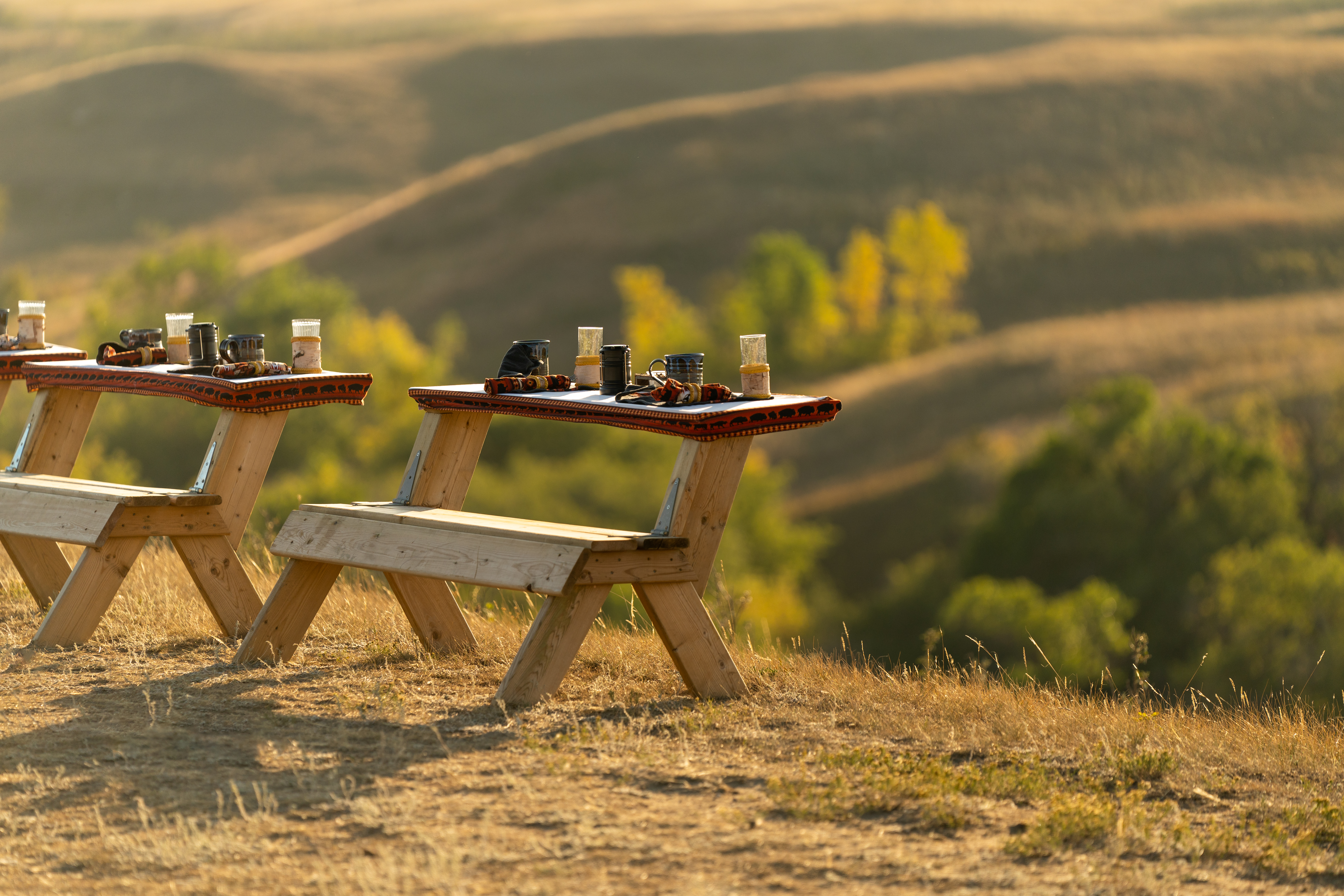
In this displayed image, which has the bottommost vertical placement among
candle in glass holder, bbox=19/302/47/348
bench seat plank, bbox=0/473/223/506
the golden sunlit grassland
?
the golden sunlit grassland

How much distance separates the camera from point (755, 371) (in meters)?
5.18

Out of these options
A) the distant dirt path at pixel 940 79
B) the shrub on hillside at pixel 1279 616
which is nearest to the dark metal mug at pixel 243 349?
the shrub on hillside at pixel 1279 616

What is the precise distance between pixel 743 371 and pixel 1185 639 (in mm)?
26118

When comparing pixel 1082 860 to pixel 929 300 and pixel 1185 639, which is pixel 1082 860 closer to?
pixel 1185 639

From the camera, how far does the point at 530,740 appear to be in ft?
14.6

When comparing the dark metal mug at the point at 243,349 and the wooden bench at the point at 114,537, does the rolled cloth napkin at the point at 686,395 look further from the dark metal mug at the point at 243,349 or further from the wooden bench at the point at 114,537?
the wooden bench at the point at 114,537

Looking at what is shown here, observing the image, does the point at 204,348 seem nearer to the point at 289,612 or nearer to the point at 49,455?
the point at 49,455

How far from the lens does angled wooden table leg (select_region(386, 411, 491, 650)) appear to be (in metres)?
5.73

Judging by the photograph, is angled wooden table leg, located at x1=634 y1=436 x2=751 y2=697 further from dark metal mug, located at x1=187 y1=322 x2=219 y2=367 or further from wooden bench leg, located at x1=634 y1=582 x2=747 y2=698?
dark metal mug, located at x1=187 y1=322 x2=219 y2=367

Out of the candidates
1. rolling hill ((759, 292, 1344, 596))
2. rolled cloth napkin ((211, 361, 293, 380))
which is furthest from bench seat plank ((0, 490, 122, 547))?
rolling hill ((759, 292, 1344, 596))

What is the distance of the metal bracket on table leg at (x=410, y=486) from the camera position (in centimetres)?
570

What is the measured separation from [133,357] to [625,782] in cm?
354

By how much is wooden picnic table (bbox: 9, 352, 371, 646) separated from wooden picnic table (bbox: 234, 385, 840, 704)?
46 cm

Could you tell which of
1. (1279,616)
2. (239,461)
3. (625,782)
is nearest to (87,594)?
(239,461)
